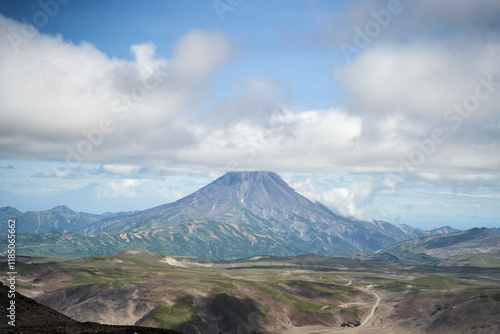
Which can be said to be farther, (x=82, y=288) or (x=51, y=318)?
(x=82, y=288)

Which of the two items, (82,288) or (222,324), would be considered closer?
(222,324)

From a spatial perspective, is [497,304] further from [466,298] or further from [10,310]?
[10,310]

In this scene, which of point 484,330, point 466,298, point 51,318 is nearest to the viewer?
point 51,318

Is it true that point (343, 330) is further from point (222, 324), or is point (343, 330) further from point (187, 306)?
point (187, 306)

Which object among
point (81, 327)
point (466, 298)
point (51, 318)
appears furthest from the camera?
point (466, 298)

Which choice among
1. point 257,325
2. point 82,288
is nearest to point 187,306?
point 257,325

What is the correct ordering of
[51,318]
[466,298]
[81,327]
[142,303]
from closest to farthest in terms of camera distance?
1. [81,327]
2. [51,318]
3. [142,303]
4. [466,298]

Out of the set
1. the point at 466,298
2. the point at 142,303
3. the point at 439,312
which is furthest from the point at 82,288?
the point at 466,298

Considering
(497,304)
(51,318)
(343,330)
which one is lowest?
(343,330)

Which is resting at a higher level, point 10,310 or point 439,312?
point 10,310
